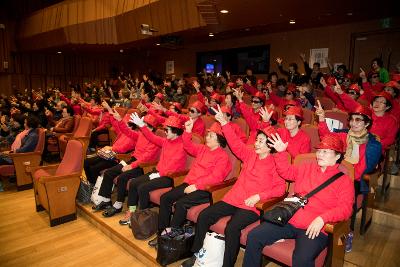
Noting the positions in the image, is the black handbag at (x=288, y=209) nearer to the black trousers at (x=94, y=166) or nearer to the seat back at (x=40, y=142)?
the black trousers at (x=94, y=166)

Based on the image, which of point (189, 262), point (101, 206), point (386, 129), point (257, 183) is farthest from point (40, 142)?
point (386, 129)

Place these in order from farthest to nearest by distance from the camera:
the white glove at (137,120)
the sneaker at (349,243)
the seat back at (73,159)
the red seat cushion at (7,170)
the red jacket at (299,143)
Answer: the red seat cushion at (7,170)
the seat back at (73,159)
the white glove at (137,120)
the red jacket at (299,143)
the sneaker at (349,243)

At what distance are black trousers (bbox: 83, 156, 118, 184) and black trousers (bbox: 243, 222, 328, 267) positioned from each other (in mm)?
2791

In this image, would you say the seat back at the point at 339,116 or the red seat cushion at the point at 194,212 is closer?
the red seat cushion at the point at 194,212

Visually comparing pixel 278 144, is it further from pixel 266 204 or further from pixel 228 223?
pixel 228 223

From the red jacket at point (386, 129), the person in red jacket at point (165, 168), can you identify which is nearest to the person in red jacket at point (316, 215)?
the person in red jacket at point (165, 168)

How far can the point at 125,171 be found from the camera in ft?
12.3

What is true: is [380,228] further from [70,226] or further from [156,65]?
[156,65]

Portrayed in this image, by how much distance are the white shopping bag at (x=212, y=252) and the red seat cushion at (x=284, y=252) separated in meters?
0.42

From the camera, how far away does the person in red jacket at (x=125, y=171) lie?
3.65 metres

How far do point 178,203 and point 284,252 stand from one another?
1141mm

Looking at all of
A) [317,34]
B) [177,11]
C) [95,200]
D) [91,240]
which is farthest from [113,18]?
[91,240]

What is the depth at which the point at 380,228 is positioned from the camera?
9.79 feet

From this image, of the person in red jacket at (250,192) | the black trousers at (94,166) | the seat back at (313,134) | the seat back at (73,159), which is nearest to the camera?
the person in red jacket at (250,192)
